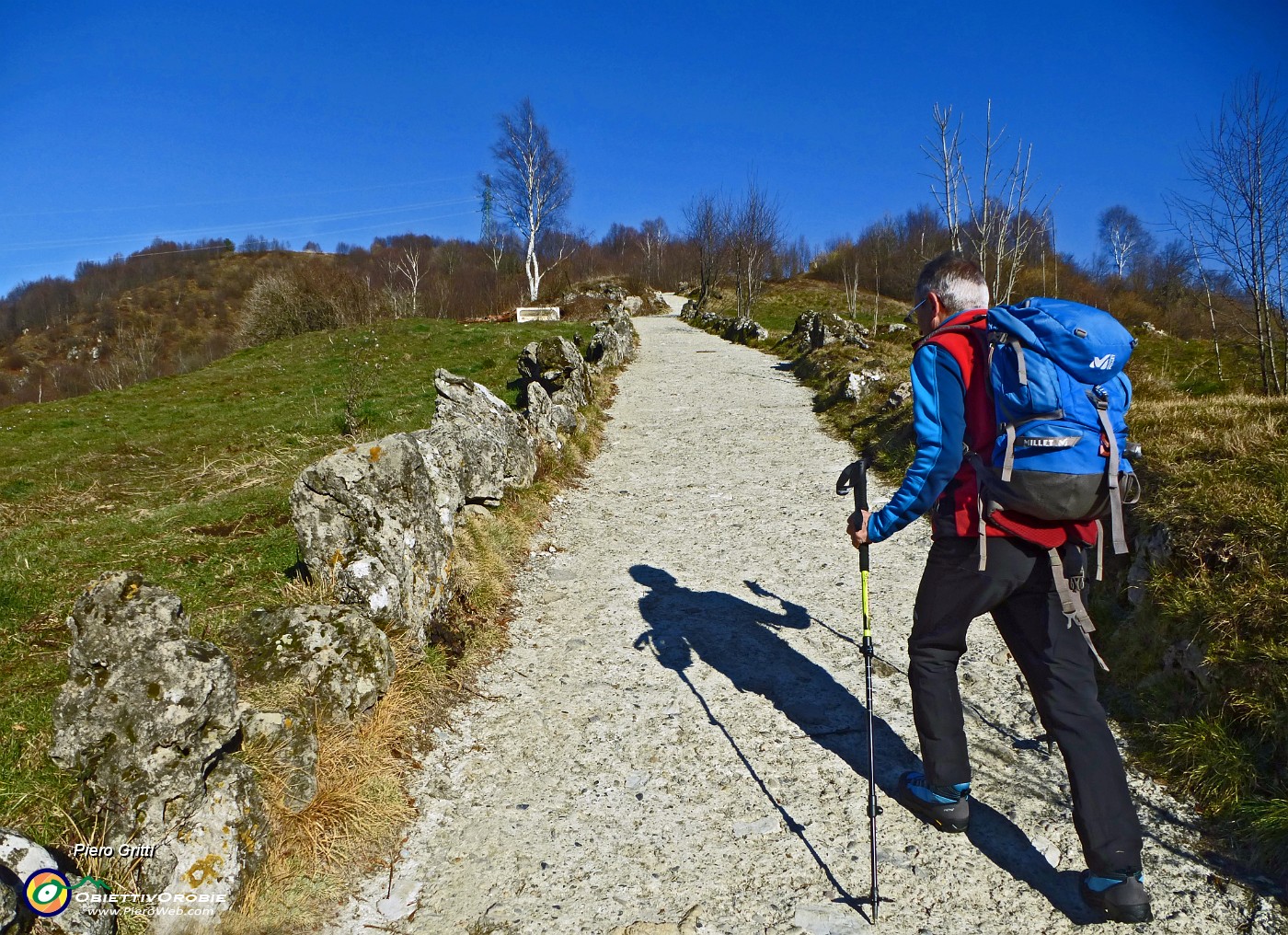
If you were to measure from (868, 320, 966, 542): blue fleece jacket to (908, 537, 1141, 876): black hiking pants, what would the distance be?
28 cm

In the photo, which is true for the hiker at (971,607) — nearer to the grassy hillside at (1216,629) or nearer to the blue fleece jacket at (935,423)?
the blue fleece jacket at (935,423)

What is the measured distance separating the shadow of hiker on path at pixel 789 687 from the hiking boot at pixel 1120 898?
0.36 ft

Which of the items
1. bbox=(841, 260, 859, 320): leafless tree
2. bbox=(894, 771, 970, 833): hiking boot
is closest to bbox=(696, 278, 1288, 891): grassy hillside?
bbox=(894, 771, 970, 833): hiking boot

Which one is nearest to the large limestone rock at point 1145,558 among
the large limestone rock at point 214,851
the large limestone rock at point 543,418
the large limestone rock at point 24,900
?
the large limestone rock at point 214,851

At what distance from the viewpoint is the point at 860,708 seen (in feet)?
15.1

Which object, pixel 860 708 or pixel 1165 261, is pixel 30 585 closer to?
pixel 860 708

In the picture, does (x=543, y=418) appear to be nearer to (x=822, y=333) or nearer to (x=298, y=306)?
(x=822, y=333)

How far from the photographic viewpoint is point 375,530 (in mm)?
4938

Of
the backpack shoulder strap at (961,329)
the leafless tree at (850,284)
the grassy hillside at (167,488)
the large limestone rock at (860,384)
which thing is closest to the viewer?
the backpack shoulder strap at (961,329)

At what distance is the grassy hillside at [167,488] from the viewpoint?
4.27 meters

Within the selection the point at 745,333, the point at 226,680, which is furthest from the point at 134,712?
the point at 745,333

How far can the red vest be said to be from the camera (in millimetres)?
3021

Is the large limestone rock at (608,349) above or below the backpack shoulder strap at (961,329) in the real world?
above

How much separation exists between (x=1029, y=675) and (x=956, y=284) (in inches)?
72.5
